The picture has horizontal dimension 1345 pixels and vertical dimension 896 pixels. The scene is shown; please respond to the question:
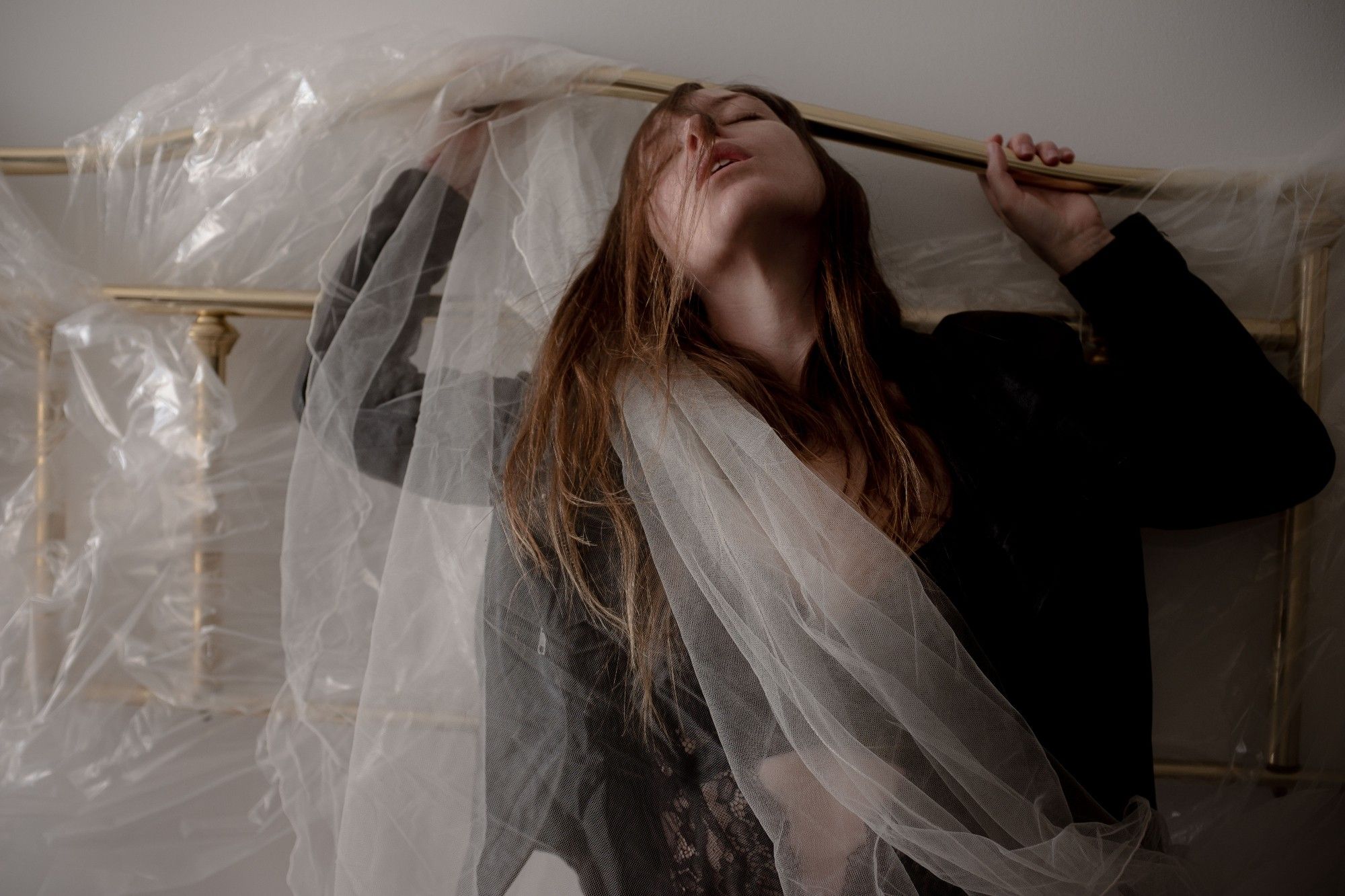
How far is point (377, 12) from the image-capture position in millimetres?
930

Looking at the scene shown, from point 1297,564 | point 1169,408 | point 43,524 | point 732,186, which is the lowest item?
point 43,524

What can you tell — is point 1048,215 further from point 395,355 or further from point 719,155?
point 395,355

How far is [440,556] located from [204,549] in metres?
0.27

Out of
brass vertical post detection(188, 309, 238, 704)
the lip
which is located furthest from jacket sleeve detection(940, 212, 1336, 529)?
brass vertical post detection(188, 309, 238, 704)

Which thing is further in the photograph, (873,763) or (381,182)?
(381,182)

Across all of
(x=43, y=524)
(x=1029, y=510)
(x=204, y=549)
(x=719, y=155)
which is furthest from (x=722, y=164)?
(x=43, y=524)

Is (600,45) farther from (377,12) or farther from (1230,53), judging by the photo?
(1230,53)

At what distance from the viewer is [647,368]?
737 mm

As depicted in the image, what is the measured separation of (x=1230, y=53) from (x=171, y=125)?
43.5 inches

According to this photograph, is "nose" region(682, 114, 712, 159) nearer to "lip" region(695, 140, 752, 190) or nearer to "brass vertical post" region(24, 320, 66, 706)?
"lip" region(695, 140, 752, 190)

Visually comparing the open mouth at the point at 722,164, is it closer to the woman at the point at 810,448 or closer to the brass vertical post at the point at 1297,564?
the woman at the point at 810,448

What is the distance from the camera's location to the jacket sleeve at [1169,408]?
0.75 metres

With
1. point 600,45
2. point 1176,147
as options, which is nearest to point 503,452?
point 600,45

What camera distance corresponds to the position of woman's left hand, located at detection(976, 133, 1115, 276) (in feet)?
2.82
